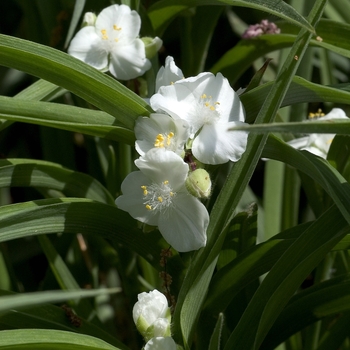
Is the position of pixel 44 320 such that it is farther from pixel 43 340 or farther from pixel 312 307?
pixel 312 307

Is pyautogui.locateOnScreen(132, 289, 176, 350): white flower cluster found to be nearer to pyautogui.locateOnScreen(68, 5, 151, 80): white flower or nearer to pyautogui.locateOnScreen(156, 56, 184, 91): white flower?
pyautogui.locateOnScreen(156, 56, 184, 91): white flower

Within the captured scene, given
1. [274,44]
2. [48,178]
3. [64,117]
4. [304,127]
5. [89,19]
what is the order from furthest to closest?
[274,44] < [89,19] < [48,178] < [64,117] < [304,127]

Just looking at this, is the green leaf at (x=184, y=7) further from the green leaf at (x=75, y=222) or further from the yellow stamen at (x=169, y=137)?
the green leaf at (x=75, y=222)

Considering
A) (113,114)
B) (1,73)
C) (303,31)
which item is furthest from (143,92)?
(1,73)

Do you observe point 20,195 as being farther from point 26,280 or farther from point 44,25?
point 44,25

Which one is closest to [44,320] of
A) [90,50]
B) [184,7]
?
[90,50]
